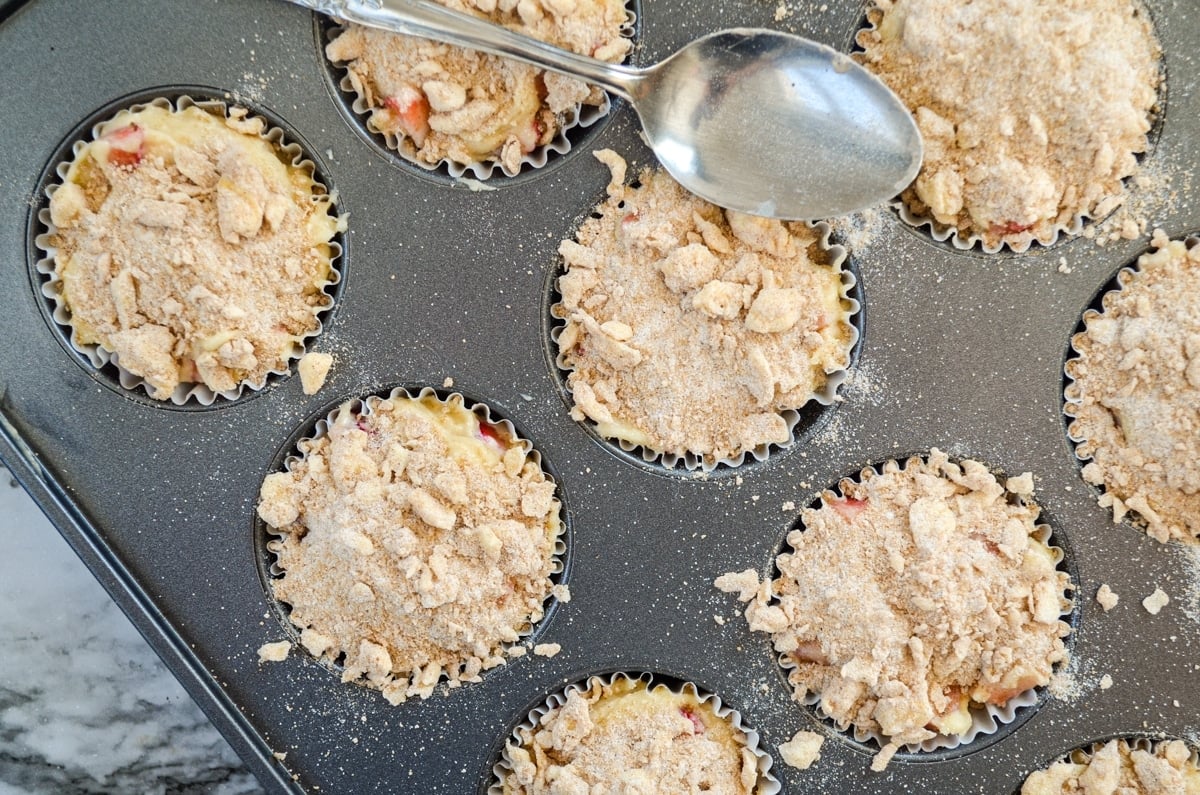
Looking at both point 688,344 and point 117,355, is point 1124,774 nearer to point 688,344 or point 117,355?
point 688,344

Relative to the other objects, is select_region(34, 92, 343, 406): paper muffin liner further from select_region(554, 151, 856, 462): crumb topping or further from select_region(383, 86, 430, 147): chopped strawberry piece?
select_region(554, 151, 856, 462): crumb topping

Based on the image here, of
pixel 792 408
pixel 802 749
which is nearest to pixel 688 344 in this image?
pixel 792 408

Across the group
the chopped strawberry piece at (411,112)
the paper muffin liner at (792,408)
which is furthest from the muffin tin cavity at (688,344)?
the chopped strawberry piece at (411,112)

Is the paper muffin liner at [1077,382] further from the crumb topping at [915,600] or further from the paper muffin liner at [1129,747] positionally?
the paper muffin liner at [1129,747]

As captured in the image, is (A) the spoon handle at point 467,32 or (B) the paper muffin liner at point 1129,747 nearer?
(A) the spoon handle at point 467,32

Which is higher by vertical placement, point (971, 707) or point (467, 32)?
point (467, 32)

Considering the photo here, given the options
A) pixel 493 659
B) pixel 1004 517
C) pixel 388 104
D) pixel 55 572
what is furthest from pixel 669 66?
pixel 55 572
